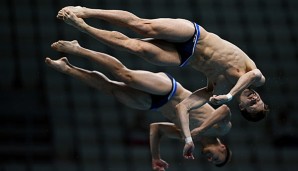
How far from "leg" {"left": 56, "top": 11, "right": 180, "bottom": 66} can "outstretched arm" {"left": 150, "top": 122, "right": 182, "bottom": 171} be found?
87cm

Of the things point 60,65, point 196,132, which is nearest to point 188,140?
point 196,132

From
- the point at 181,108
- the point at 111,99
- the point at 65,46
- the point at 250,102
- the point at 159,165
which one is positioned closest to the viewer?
the point at 65,46

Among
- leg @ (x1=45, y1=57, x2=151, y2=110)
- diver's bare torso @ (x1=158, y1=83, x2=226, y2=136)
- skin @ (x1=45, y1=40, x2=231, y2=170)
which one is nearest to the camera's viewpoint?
skin @ (x1=45, y1=40, x2=231, y2=170)

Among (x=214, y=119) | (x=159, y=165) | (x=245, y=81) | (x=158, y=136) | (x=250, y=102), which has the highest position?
(x=245, y=81)

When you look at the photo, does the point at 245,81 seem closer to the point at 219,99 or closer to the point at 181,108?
the point at 219,99

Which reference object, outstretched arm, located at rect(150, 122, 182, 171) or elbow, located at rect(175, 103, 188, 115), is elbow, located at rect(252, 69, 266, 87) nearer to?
elbow, located at rect(175, 103, 188, 115)

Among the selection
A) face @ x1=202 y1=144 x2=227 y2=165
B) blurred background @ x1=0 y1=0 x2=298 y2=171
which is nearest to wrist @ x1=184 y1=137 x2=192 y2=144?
face @ x1=202 y1=144 x2=227 y2=165

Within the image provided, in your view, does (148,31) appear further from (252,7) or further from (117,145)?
(252,7)

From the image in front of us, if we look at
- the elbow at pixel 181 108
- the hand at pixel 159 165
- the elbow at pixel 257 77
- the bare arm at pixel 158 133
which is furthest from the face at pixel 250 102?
the hand at pixel 159 165

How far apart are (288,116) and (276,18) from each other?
5.43ft

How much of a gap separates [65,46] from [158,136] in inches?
51.9

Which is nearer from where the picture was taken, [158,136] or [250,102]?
[250,102]

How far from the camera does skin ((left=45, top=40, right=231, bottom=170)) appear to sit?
6.29m

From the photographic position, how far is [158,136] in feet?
22.5
